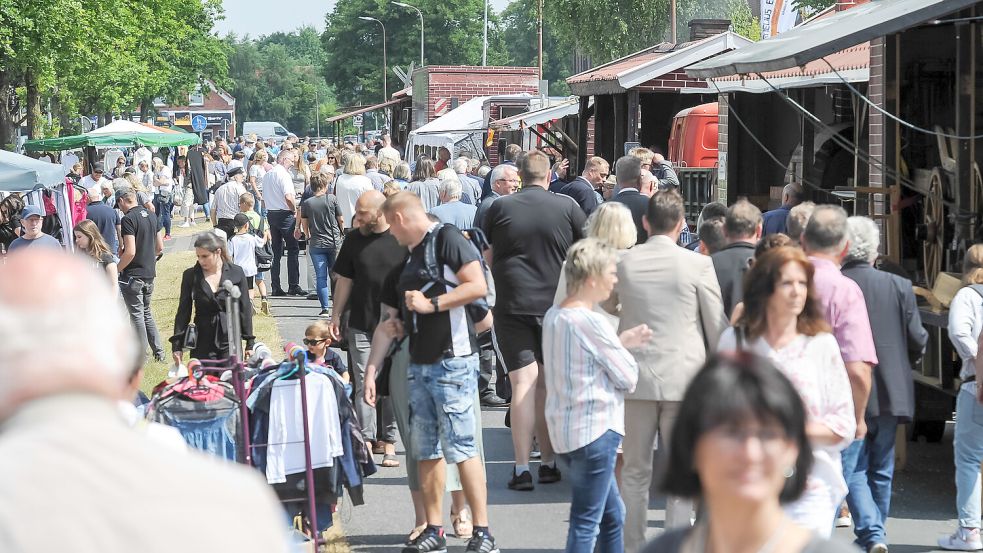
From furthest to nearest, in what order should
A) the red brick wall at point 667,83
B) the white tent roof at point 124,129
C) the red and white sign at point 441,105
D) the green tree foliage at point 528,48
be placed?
1. the green tree foliage at point 528,48
2. the red and white sign at point 441,105
3. the white tent roof at point 124,129
4. the red brick wall at point 667,83

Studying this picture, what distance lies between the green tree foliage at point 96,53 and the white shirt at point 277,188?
785 inches

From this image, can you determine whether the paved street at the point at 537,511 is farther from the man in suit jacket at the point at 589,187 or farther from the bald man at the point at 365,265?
the man in suit jacket at the point at 589,187

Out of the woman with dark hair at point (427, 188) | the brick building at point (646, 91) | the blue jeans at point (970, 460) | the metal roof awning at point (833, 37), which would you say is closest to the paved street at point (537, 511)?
the blue jeans at point (970, 460)

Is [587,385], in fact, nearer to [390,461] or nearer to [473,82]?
[390,461]

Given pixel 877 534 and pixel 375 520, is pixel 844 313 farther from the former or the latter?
pixel 375 520

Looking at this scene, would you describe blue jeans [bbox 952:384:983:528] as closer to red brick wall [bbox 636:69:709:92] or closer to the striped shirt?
the striped shirt

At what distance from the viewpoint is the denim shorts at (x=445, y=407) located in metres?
6.65

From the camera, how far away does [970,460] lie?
6969mm

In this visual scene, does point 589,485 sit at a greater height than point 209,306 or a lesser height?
lesser

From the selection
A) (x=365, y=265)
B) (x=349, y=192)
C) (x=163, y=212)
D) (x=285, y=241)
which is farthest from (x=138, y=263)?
(x=163, y=212)

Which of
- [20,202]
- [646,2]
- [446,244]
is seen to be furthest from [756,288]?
[646,2]

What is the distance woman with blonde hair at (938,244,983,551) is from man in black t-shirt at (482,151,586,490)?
242 cm

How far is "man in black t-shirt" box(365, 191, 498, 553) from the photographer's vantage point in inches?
262

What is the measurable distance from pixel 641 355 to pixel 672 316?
23 cm
